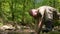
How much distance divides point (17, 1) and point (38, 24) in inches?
1267

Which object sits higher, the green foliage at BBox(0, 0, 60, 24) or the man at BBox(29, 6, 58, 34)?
the man at BBox(29, 6, 58, 34)

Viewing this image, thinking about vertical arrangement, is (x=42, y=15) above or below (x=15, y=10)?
above

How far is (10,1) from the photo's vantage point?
116 ft

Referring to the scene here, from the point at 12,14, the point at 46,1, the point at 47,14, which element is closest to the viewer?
the point at 47,14

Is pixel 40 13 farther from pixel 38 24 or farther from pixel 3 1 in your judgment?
pixel 3 1

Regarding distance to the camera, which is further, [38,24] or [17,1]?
[17,1]

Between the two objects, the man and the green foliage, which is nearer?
the man

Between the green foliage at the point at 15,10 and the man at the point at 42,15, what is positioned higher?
the man at the point at 42,15

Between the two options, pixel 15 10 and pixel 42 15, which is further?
pixel 15 10

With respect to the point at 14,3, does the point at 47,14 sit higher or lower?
higher

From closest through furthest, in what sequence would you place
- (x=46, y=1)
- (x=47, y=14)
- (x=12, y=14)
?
(x=47, y=14), (x=12, y=14), (x=46, y=1)

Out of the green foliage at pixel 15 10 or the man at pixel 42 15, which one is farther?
the green foliage at pixel 15 10

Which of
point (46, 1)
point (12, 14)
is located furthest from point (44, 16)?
point (46, 1)

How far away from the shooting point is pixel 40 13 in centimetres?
366
